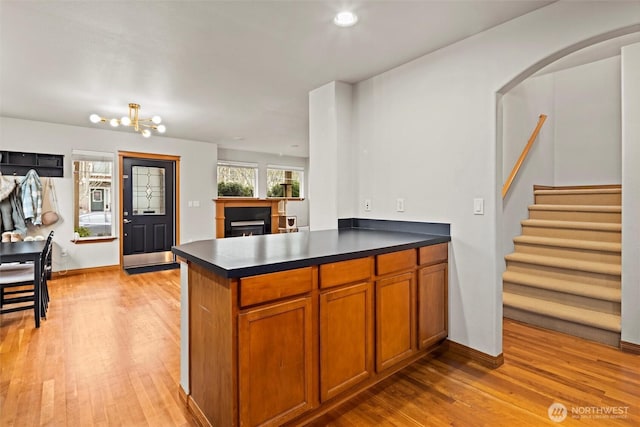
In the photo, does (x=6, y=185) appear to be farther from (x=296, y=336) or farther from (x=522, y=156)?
(x=522, y=156)

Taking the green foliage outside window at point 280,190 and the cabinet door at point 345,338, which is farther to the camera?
the green foliage outside window at point 280,190

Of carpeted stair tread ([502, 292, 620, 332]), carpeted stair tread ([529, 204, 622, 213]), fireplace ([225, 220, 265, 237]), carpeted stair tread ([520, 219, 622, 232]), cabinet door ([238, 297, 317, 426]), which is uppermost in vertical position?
carpeted stair tread ([529, 204, 622, 213])

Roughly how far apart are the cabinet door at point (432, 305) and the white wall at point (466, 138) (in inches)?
3.4

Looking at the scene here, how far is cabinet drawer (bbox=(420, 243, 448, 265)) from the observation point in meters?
2.38

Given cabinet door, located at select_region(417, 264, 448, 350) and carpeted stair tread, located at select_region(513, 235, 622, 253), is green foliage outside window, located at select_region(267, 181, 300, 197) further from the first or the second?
cabinet door, located at select_region(417, 264, 448, 350)

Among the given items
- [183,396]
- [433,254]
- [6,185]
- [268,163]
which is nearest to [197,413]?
[183,396]

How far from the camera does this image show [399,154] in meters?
2.95

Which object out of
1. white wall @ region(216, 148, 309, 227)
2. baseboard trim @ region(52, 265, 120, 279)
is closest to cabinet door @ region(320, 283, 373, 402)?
baseboard trim @ region(52, 265, 120, 279)

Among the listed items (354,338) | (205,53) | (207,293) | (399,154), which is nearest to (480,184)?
(399,154)

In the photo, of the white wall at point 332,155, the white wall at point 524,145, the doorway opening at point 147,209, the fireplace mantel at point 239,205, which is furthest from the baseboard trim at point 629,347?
→ the fireplace mantel at point 239,205

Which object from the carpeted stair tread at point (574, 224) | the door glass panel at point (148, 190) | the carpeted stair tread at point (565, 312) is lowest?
the carpeted stair tread at point (565, 312)

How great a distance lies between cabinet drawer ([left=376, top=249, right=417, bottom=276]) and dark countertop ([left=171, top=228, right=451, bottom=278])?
0.04 metres

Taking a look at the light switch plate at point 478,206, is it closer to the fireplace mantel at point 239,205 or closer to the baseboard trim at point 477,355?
the baseboard trim at point 477,355

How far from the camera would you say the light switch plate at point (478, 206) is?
2395 mm
